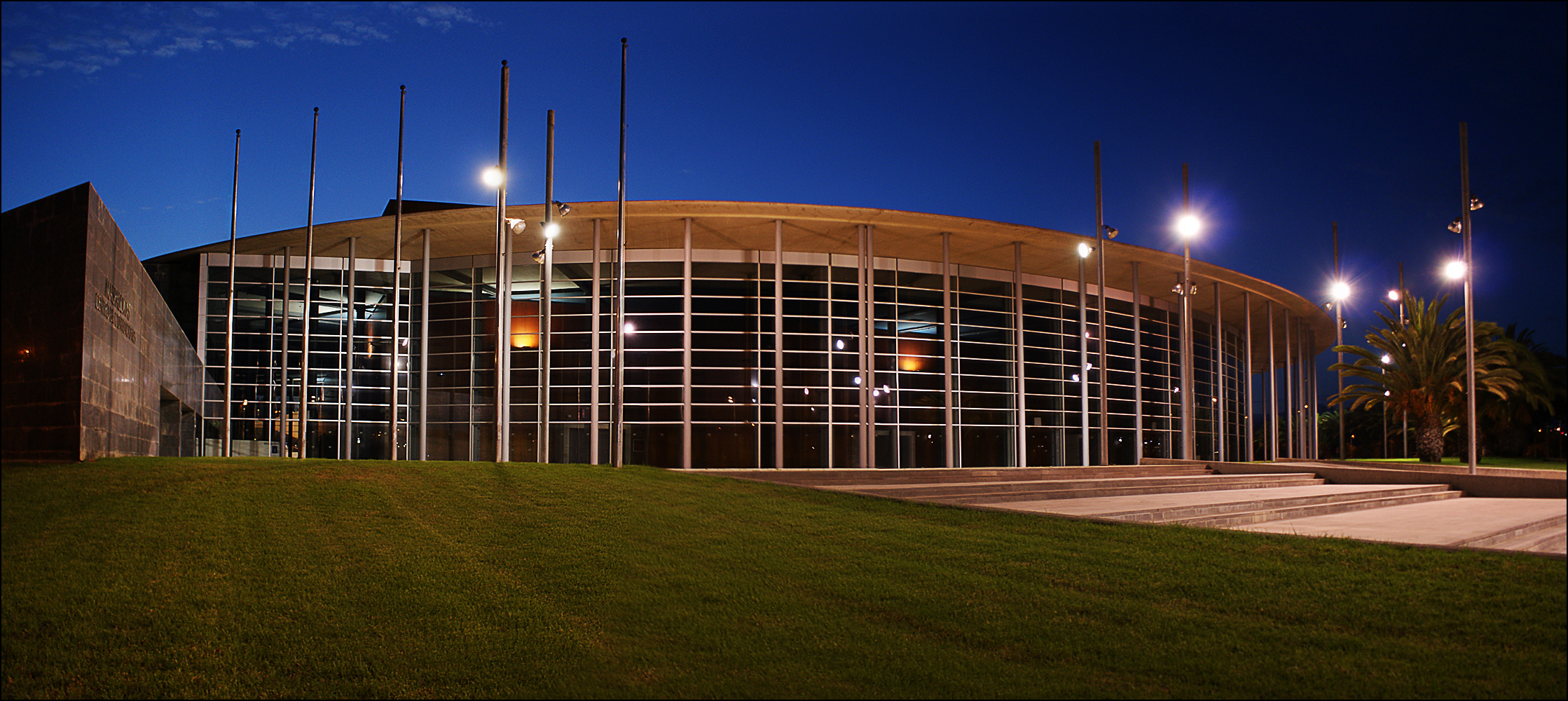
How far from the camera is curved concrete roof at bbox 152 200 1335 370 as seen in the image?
A: 27.3 m

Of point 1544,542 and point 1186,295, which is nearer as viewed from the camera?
point 1544,542

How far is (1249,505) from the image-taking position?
52.7 feet

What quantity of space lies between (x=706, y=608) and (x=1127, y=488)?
1586 cm

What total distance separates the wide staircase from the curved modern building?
16.8ft

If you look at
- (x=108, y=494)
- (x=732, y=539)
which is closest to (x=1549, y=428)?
(x=732, y=539)

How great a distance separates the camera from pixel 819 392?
31594 millimetres

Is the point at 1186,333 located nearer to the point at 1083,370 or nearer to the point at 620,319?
the point at 1083,370

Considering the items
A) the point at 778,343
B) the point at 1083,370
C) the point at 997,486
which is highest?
the point at 778,343

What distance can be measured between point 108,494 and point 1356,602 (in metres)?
13.4

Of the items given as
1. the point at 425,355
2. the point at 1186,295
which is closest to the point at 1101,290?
the point at 1186,295

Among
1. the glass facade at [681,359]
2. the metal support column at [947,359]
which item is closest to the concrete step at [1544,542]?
the metal support column at [947,359]

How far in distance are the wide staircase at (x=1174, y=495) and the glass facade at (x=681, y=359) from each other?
618 centimetres

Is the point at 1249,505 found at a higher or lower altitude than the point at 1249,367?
lower

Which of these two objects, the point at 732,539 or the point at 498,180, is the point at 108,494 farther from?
the point at 498,180
